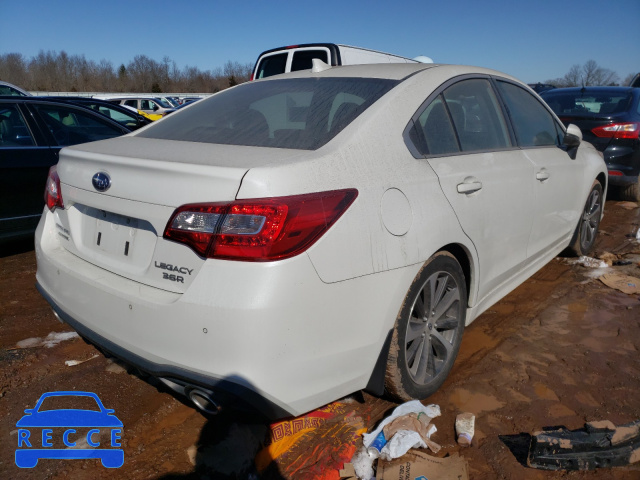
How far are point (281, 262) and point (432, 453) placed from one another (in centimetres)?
118

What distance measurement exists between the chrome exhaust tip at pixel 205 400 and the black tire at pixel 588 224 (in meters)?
3.79

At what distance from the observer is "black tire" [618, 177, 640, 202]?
750 cm

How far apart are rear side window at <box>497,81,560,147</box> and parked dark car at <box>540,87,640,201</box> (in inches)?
136

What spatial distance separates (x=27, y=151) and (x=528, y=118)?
4400 mm

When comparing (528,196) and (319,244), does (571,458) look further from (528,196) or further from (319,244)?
(528,196)

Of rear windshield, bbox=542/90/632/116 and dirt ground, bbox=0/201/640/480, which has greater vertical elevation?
rear windshield, bbox=542/90/632/116

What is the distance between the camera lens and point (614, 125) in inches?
265

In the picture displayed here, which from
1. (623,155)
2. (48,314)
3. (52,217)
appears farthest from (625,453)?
(623,155)

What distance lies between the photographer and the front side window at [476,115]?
2.78 m

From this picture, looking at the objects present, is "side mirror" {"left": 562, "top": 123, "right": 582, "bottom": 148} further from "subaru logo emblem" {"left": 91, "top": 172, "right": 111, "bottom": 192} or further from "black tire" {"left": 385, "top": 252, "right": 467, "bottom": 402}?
"subaru logo emblem" {"left": 91, "top": 172, "right": 111, "bottom": 192}

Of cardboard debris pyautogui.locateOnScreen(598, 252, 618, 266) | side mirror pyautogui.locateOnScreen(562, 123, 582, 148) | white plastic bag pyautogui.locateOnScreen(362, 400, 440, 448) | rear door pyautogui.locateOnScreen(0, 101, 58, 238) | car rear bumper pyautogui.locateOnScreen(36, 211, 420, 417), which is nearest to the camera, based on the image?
car rear bumper pyautogui.locateOnScreen(36, 211, 420, 417)

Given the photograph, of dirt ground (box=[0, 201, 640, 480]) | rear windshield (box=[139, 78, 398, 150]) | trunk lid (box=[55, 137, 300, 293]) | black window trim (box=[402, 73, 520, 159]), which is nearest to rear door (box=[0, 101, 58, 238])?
dirt ground (box=[0, 201, 640, 480])

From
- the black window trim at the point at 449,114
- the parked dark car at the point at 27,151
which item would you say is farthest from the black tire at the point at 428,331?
the parked dark car at the point at 27,151

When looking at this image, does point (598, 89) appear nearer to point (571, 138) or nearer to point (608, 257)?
point (608, 257)
